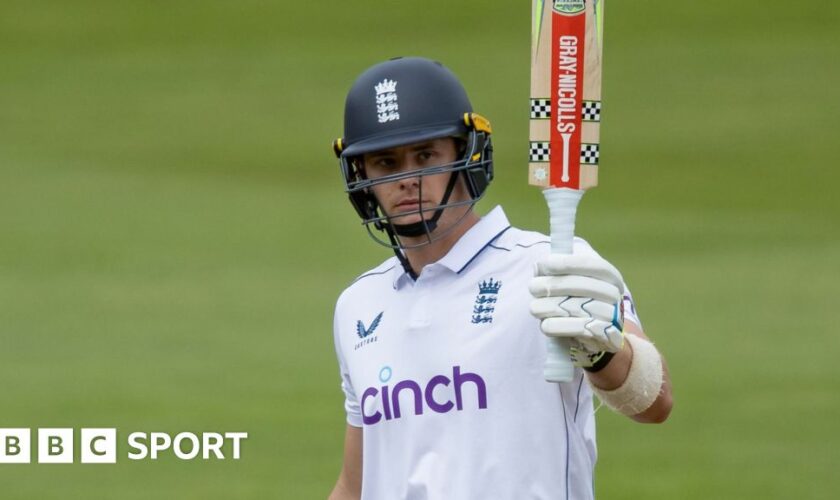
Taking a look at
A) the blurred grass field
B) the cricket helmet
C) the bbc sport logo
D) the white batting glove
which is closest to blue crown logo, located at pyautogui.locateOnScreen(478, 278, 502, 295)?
the cricket helmet

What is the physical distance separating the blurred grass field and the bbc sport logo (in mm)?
114

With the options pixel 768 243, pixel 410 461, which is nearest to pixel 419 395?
pixel 410 461

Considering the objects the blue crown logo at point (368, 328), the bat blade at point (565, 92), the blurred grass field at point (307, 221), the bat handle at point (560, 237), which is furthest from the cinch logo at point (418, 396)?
→ the blurred grass field at point (307, 221)

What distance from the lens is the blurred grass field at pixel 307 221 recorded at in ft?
27.7

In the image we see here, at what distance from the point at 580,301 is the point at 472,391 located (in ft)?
1.70

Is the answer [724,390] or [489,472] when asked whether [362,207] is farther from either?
[724,390]

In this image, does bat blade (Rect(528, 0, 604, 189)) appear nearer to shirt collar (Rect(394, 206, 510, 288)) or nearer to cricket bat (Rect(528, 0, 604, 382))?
cricket bat (Rect(528, 0, 604, 382))

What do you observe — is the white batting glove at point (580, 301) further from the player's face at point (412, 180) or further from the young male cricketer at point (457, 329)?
the player's face at point (412, 180)

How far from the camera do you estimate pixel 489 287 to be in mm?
3646

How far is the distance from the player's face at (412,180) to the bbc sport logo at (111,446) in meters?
4.75

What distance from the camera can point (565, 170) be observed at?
330cm

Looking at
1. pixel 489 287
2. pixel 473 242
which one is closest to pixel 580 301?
pixel 489 287

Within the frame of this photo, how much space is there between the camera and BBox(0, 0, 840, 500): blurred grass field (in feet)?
27.7

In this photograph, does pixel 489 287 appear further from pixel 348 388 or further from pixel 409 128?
pixel 348 388
